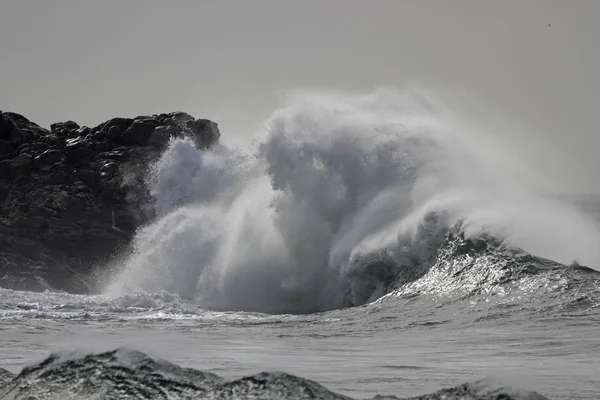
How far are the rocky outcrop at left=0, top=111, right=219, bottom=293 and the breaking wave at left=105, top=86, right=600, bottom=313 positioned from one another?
3.40 m

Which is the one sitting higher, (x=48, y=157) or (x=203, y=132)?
(x=203, y=132)

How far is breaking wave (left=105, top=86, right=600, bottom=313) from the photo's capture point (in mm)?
23062

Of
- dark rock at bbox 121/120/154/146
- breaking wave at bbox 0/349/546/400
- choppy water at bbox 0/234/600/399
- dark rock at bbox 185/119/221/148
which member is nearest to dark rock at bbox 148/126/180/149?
dark rock at bbox 121/120/154/146

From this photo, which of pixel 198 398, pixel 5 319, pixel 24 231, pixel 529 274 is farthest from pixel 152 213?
pixel 198 398

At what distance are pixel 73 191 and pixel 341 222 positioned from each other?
1728cm

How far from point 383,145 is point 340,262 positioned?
A: 634 cm

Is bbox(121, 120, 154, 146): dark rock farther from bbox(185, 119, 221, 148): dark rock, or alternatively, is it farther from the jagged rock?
the jagged rock

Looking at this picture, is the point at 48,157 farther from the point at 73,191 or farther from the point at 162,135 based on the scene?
the point at 162,135

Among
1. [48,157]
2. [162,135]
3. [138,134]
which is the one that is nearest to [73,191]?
[48,157]

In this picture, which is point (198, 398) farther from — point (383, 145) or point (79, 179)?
point (79, 179)

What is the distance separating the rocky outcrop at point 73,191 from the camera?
34.7 metres

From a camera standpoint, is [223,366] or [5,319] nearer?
[223,366]

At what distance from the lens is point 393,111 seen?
3241 cm

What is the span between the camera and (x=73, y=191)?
39.7 m
